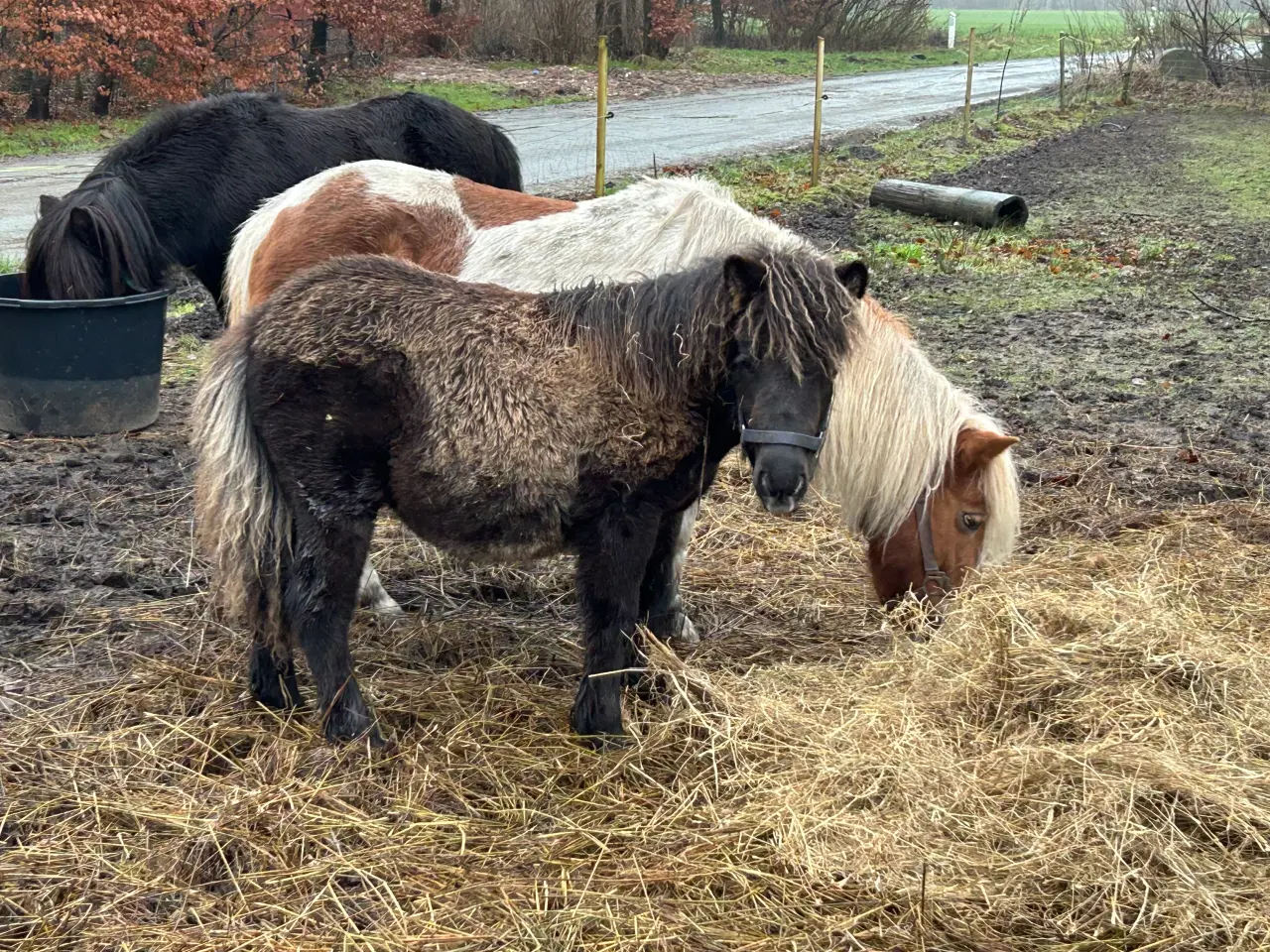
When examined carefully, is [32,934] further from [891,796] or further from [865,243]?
[865,243]

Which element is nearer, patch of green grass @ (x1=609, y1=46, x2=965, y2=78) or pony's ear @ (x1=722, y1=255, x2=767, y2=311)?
pony's ear @ (x1=722, y1=255, x2=767, y2=311)

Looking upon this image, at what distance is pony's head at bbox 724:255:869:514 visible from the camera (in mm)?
3318

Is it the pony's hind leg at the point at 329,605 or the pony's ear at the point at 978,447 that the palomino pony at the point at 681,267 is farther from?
the pony's hind leg at the point at 329,605

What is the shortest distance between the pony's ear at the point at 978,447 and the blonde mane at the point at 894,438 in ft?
0.10

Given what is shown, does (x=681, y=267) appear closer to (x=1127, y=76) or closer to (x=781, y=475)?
(x=781, y=475)

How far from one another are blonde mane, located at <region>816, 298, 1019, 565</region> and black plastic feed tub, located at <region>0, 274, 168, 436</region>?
12.4 feet

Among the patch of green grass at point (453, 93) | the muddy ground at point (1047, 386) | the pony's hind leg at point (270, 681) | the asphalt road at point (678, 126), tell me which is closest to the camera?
the pony's hind leg at point (270, 681)

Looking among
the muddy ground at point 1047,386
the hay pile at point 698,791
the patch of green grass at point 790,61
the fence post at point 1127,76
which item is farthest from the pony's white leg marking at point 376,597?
the patch of green grass at point 790,61

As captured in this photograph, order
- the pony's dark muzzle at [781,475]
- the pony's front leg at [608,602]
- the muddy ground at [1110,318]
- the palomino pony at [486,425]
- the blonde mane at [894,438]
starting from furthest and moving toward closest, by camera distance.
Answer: the muddy ground at [1110,318] → the blonde mane at [894,438] → the pony's front leg at [608,602] → the palomino pony at [486,425] → the pony's dark muzzle at [781,475]

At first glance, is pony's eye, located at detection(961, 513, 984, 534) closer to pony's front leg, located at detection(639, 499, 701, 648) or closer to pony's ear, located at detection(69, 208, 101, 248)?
pony's front leg, located at detection(639, 499, 701, 648)

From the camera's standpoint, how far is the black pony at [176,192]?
6020 mm

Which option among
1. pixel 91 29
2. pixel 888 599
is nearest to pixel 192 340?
pixel 888 599

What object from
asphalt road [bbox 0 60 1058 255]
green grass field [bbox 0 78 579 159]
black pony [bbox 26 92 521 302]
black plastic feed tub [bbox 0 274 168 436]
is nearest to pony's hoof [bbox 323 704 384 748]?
black plastic feed tub [bbox 0 274 168 436]

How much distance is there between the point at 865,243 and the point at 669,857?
9036 mm
